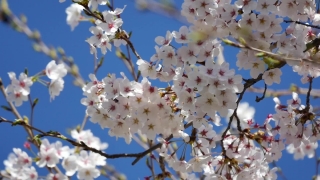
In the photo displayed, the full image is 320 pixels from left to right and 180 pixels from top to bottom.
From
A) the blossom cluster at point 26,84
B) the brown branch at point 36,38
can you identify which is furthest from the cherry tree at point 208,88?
the brown branch at point 36,38

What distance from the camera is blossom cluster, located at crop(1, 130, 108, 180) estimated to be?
2.75 meters

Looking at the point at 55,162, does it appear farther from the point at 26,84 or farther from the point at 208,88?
the point at 208,88

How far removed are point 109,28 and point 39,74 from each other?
2.27ft

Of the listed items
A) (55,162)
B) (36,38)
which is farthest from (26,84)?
(36,38)

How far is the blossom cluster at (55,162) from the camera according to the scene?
2752 millimetres

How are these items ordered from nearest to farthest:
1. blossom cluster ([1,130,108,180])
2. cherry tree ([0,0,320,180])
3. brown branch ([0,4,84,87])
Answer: cherry tree ([0,0,320,180]) < blossom cluster ([1,130,108,180]) < brown branch ([0,4,84,87])

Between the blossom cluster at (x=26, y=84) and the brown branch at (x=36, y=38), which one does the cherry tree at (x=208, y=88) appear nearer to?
the blossom cluster at (x=26, y=84)

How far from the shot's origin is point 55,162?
2771mm

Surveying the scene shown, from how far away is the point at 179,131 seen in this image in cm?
217

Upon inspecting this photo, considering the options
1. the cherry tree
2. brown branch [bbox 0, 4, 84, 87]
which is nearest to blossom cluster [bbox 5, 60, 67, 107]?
the cherry tree

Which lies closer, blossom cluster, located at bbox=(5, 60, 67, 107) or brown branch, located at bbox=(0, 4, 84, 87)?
blossom cluster, located at bbox=(5, 60, 67, 107)

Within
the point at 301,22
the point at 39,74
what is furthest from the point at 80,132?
the point at 301,22

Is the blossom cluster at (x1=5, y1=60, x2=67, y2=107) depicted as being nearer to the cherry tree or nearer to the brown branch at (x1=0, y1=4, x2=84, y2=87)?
the cherry tree

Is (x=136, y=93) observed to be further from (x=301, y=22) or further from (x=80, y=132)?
(x=80, y=132)
